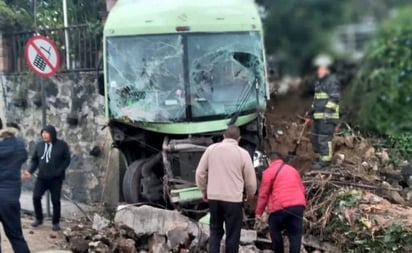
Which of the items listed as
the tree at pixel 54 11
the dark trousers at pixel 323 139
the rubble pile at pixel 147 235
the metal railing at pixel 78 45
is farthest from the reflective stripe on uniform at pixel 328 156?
the tree at pixel 54 11

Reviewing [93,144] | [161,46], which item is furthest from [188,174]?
[93,144]

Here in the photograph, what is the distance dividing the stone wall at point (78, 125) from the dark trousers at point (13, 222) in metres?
3.99

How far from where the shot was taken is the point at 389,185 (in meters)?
8.00

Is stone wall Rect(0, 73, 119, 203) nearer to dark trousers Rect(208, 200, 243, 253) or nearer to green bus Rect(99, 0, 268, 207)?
green bus Rect(99, 0, 268, 207)

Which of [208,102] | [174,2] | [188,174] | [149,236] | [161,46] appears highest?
[174,2]

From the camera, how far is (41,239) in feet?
27.1

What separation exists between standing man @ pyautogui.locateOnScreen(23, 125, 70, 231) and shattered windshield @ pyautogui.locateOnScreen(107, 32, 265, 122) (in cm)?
95

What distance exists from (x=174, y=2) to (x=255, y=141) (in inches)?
85.6

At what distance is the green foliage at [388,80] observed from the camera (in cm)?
158

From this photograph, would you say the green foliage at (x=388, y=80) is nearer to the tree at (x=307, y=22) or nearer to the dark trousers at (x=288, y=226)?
the tree at (x=307, y=22)

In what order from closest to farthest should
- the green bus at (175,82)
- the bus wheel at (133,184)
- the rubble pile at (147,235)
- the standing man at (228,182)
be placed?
the standing man at (228,182), the rubble pile at (147,235), the green bus at (175,82), the bus wheel at (133,184)

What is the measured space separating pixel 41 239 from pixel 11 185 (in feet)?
6.25

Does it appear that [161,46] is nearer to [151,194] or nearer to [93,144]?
[151,194]

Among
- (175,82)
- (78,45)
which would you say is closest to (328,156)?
(175,82)
